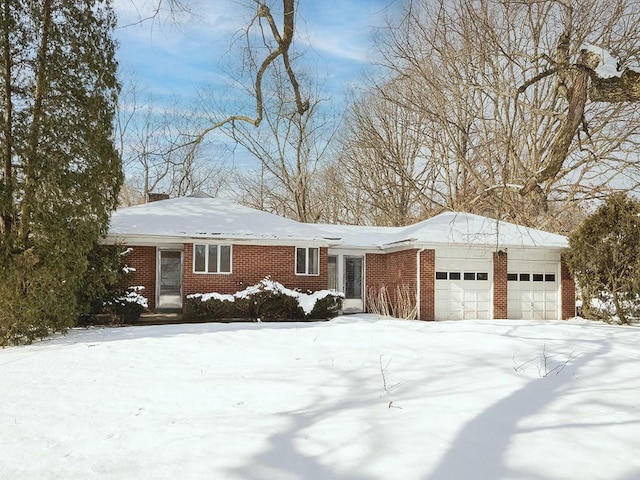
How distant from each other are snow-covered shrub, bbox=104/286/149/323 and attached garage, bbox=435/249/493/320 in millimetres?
9805

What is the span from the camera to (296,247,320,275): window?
57.7 ft

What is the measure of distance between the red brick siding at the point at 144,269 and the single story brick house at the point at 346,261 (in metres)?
0.03

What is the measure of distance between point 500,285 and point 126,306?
12.7 metres

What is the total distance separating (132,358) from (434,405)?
17.5ft

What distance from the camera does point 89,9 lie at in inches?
464

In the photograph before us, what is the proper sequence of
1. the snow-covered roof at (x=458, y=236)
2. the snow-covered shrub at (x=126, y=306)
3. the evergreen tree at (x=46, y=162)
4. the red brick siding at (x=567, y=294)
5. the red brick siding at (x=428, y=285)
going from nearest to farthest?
the evergreen tree at (x=46, y=162)
the snow-covered shrub at (x=126, y=306)
the red brick siding at (x=428, y=285)
the snow-covered roof at (x=458, y=236)
the red brick siding at (x=567, y=294)

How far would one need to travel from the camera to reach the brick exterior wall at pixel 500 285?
17953 mm

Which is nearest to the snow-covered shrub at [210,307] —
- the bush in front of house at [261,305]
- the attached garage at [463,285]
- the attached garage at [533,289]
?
the bush in front of house at [261,305]

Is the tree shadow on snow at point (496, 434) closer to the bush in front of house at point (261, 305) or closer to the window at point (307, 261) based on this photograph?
the bush in front of house at point (261, 305)

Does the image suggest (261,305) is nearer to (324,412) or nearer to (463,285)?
(463,285)

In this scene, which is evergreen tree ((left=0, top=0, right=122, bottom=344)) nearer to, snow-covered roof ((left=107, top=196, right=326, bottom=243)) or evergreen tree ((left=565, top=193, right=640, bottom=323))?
snow-covered roof ((left=107, top=196, right=326, bottom=243))

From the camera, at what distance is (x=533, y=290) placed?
1852cm

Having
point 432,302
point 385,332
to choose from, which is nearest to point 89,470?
point 385,332

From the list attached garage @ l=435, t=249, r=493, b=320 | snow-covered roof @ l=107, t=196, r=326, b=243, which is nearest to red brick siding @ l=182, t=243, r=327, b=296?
snow-covered roof @ l=107, t=196, r=326, b=243
